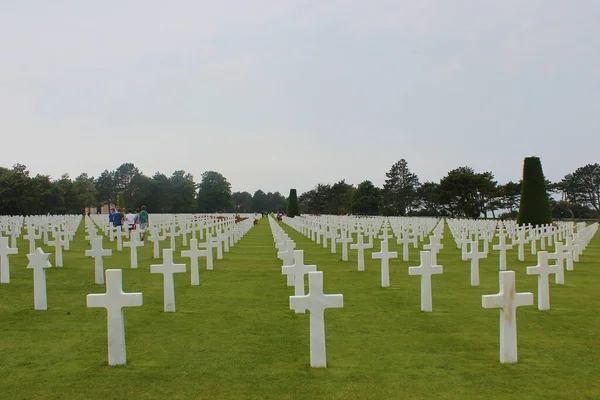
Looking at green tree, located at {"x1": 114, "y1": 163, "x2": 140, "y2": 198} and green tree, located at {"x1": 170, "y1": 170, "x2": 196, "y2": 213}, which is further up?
green tree, located at {"x1": 114, "y1": 163, "x2": 140, "y2": 198}

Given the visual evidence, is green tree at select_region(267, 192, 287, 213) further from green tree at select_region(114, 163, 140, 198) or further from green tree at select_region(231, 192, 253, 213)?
green tree at select_region(114, 163, 140, 198)

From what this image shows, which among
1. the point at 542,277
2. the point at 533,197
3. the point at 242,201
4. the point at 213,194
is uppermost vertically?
the point at 213,194

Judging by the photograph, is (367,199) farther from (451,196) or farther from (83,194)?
(83,194)

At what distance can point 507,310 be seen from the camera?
5043 millimetres

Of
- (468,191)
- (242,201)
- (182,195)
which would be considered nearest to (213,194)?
(182,195)

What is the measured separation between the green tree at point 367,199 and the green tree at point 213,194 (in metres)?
30.0

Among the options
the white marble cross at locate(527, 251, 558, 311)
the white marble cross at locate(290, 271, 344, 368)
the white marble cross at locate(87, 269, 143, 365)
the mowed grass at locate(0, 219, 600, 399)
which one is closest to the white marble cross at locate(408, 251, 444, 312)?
the mowed grass at locate(0, 219, 600, 399)

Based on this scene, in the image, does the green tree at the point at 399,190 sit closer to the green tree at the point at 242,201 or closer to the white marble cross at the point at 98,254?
the green tree at the point at 242,201

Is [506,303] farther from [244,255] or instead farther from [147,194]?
[147,194]

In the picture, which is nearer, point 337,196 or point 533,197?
point 533,197

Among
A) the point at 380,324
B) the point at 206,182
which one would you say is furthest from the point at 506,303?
the point at 206,182

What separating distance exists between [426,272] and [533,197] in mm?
24066

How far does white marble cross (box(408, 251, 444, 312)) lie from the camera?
24.0 ft

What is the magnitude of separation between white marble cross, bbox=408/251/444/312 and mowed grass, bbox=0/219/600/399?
0.18 meters
